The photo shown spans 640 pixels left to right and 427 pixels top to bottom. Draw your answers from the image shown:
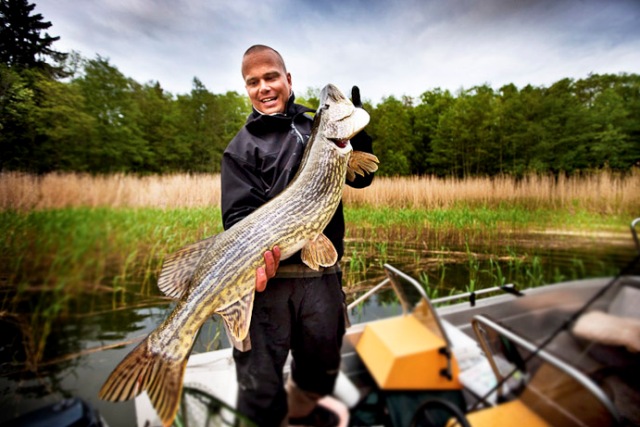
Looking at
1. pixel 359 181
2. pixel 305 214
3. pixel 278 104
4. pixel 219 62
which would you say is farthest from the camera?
pixel 219 62

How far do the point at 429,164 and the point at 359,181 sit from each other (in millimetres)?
2557

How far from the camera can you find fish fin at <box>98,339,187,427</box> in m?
0.79

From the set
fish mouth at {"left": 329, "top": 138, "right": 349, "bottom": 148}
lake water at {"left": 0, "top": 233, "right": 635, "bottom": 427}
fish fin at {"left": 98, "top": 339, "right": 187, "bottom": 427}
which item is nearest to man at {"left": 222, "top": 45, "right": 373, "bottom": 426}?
fish mouth at {"left": 329, "top": 138, "right": 349, "bottom": 148}

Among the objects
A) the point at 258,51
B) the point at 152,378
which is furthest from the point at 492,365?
the point at 258,51

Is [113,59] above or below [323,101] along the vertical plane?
above

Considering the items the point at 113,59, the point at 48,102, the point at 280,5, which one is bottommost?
the point at 48,102

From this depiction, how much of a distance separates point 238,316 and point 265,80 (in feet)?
3.18

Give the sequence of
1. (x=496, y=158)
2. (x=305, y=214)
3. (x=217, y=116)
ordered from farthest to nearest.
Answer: (x=217, y=116)
(x=496, y=158)
(x=305, y=214)

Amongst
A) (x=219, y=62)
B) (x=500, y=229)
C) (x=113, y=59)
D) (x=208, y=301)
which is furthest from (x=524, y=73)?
(x=113, y=59)

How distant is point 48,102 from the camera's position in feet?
3.50

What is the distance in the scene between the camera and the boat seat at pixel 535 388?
2.14 feet

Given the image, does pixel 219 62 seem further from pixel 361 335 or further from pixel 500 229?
pixel 500 229

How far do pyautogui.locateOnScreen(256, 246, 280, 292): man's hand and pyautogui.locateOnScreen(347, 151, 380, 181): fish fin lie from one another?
49cm

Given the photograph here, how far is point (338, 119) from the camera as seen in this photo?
1077 mm
